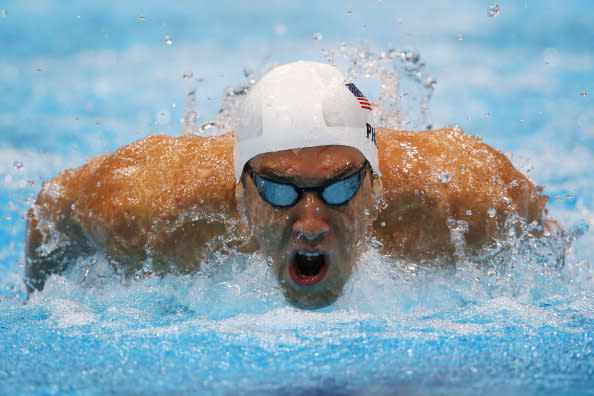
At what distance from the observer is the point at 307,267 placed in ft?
7.75

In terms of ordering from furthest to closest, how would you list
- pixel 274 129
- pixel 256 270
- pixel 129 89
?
1. pixel 129 89
2. pixel 256 270
3. pixel 274 129

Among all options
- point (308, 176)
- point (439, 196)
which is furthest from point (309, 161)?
point (439, 196)

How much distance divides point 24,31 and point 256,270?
17.7ft

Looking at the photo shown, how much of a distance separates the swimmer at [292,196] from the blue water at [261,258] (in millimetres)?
110

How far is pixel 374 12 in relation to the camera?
750 cm

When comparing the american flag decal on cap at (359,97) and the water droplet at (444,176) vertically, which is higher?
the american flag decal on cap at (359,97)

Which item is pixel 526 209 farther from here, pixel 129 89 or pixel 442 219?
pixel 129 89

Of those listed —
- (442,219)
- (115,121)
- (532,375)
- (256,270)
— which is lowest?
(532,375)

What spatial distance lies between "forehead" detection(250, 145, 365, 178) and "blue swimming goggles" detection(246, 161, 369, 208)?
0.11 feet

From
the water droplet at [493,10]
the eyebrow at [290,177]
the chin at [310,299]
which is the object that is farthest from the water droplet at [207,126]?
the water droplet at [493,10]

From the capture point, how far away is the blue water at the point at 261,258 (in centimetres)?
189

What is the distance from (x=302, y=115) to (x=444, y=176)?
689 millimetres

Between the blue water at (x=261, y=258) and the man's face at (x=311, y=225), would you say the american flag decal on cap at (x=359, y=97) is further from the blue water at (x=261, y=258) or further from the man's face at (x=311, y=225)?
the blue water at (x=261, y=258)

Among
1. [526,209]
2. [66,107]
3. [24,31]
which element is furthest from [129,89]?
[526,209]
